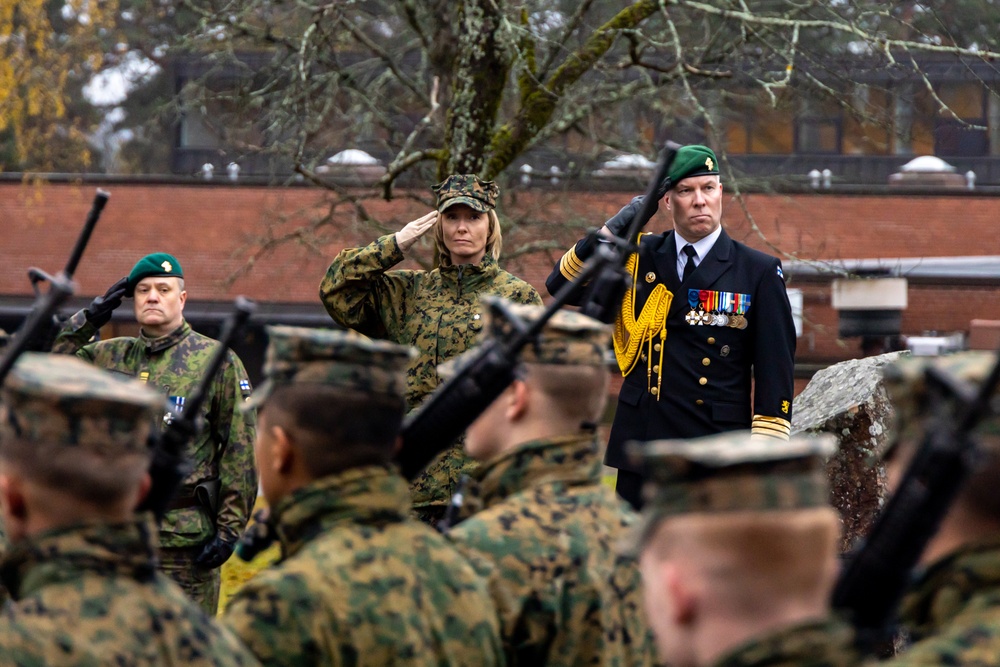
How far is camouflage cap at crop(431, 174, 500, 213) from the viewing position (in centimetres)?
575

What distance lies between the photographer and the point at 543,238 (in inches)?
632

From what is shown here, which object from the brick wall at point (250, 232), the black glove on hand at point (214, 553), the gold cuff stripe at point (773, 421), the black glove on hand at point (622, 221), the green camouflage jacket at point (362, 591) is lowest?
the black glove on hand at point (214, 553)

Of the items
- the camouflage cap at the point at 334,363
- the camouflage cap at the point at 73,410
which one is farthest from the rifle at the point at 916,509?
the camouflage cap at the point at 73,410

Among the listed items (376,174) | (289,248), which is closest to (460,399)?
(376,174)

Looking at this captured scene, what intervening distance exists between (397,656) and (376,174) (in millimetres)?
16722

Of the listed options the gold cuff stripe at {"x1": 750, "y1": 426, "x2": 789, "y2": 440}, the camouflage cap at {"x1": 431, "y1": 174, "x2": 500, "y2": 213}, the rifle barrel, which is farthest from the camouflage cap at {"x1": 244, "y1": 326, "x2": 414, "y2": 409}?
the camouflage cap at {"x1": 431, "y1": 174, "x2": 500, "y2": 213}

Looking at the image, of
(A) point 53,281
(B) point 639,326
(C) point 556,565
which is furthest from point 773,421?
(A) point 53,281

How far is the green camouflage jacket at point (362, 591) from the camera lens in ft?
8.88

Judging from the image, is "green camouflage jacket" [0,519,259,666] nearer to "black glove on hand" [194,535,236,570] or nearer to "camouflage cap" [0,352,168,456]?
"camouflage cap" [0,352,168,456]

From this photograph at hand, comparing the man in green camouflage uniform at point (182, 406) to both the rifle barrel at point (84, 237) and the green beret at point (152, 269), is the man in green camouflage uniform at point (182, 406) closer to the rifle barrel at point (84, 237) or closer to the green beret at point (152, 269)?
the green beret at point (152, 269)

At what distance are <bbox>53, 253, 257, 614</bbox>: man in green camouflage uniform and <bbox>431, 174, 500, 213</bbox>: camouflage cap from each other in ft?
3.93

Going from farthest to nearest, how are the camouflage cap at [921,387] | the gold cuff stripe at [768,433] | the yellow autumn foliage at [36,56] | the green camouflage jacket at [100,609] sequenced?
1. the yellow autumn foliage at [36,56]
2. the gold cuff stripe at [768,433]
3. the camouflage cap at [921,387]
4. the green camouflage jacket at [100,609]

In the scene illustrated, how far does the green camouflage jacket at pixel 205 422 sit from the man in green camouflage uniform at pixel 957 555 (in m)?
3.88

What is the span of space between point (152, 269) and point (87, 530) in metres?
3.85
